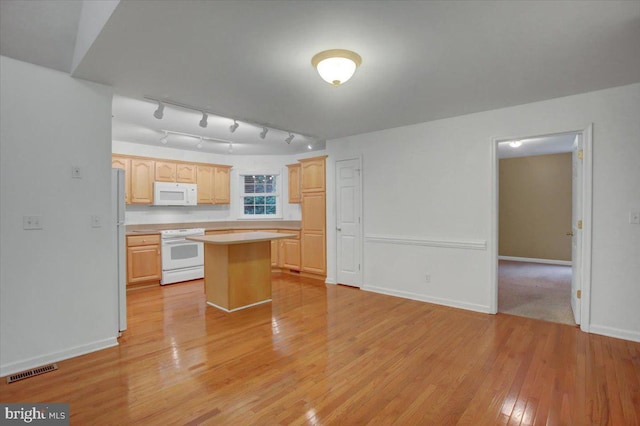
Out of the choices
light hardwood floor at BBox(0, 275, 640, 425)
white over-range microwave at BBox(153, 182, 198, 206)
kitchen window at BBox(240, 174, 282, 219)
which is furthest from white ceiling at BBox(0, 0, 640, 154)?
kitchen window at BBox(240, 174, 282, 219)

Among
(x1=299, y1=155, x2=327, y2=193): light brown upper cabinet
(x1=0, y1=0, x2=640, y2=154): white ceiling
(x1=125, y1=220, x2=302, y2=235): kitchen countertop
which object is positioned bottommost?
(x1=125, y1=220, x2=302, y2=235): kitchen countertop

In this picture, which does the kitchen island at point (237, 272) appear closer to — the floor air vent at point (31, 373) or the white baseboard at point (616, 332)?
the floor air vent at point (31, 373)

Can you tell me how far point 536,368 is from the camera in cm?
250

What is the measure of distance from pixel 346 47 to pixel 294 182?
4.51m

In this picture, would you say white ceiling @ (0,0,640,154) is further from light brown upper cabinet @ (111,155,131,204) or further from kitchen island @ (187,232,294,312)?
light brown upper cabinet @ (111,155,131,204)

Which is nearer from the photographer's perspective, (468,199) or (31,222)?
(31,222)

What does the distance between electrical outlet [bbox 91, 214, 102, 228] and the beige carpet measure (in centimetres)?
455

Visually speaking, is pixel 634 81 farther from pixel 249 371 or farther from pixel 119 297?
pixel 119 297

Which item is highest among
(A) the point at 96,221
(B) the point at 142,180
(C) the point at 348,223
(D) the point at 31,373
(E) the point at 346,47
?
(E) the point at 346,47

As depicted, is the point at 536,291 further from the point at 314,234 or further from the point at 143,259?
the point at 143,259

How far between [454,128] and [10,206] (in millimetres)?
4595

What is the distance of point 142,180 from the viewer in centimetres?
546

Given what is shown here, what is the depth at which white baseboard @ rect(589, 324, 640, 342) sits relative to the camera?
3.01 m

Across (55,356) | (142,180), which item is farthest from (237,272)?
(142,180)
